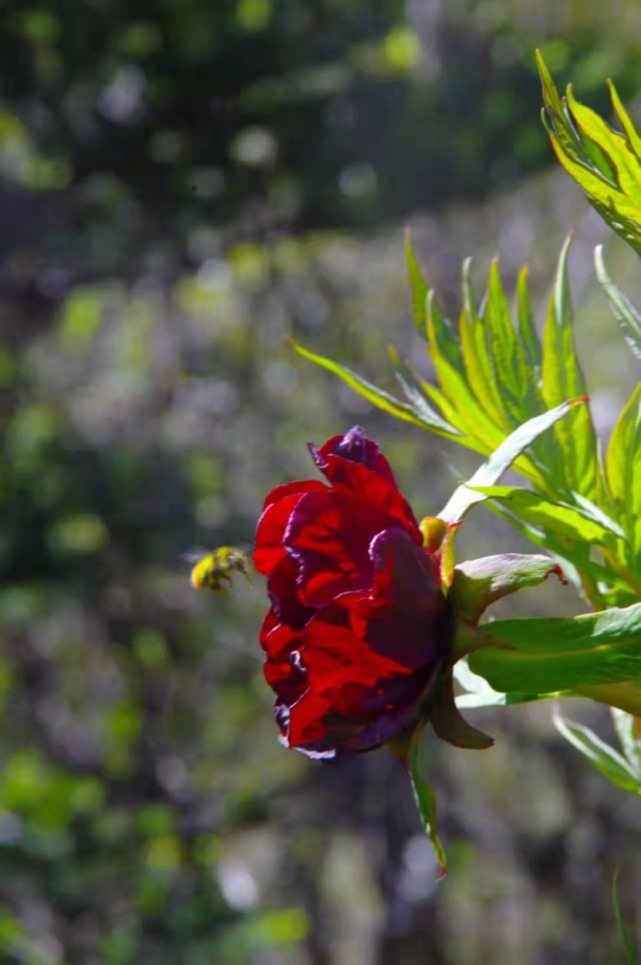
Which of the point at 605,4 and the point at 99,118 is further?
the point at 605,4

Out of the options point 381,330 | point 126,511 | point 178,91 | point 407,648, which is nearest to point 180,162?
point 178,91

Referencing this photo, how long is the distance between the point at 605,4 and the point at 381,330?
1379 millimetres

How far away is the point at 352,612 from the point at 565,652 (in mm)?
80

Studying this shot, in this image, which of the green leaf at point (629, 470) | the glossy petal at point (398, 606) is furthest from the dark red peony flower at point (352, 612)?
the green leaf at point (629, 470)

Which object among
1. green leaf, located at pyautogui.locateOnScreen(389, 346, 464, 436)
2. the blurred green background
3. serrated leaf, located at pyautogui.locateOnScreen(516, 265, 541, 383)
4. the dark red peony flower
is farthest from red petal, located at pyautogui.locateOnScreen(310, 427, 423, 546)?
the blurred green background

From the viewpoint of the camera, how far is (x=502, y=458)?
409 millimetres

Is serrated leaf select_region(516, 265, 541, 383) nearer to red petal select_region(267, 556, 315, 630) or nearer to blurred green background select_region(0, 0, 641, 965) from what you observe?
red petal select_region(267, 556, 315, 630)

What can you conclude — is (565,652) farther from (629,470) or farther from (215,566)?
(215,566)

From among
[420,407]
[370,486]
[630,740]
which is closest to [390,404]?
[420,407]

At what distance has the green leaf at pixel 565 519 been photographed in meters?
0.45

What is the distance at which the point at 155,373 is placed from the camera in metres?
3.94

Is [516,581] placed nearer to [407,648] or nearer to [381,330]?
[407,648]

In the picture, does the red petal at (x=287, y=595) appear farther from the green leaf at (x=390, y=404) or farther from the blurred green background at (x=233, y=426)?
the blurred green background at (x=233, y=426)

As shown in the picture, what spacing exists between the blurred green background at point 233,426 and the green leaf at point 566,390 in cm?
54
